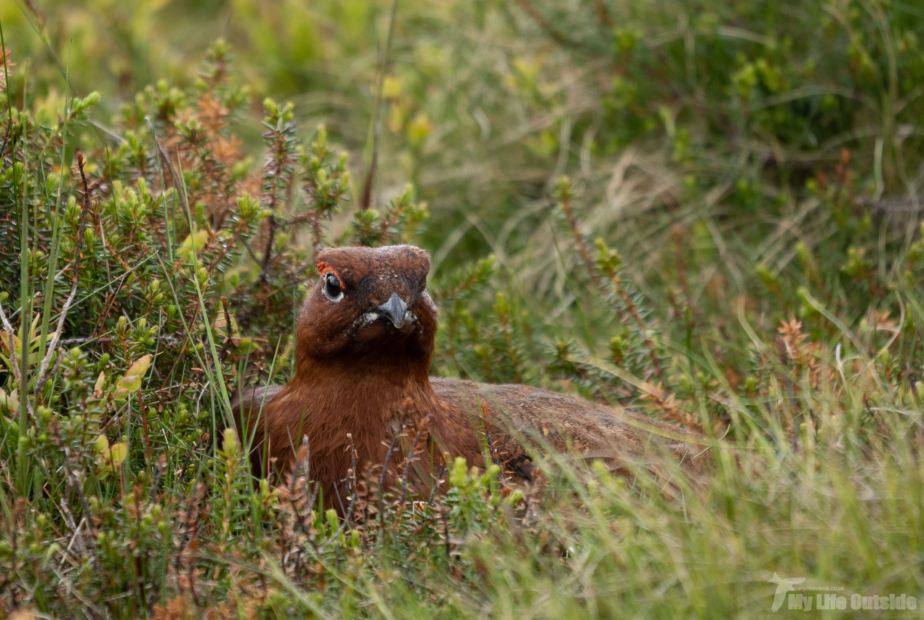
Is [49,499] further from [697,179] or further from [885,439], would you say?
[697,179]

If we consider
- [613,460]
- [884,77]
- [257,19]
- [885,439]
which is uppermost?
[257,19]

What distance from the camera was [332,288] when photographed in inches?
140

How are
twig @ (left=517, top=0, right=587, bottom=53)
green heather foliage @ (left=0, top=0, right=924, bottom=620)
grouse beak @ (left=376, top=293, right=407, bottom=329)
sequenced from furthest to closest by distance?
twig @ (left=517, top=0, right=587, bottom=53)
grouse beak @ (left=376, top=293, right=407, bottom=329)
green heather foliage @ (left=0, top=0, right=924, bottom=620)

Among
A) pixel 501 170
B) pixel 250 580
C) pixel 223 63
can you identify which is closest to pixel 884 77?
pixel 501 170

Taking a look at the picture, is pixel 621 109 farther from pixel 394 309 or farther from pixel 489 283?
pixel 394 309

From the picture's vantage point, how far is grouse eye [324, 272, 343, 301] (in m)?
3.54

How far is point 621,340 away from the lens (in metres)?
4.41

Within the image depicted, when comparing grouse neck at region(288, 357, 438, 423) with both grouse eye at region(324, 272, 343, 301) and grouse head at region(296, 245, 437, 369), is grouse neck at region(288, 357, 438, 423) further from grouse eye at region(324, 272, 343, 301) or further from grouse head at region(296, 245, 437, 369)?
grouse eye at region(324, 272, 343, 301)

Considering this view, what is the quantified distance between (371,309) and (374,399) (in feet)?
1.12

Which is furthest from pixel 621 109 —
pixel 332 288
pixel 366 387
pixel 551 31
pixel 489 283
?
pixel 366 387

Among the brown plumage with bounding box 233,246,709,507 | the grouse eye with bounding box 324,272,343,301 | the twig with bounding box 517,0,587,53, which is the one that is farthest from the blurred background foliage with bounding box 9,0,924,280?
the grouse eye with bounding box 324,272,343,301

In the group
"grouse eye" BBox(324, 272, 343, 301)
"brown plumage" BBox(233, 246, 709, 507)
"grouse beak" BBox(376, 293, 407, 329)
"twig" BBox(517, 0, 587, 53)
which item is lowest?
"brown plumage" BBox(233, 246, 709, 507)

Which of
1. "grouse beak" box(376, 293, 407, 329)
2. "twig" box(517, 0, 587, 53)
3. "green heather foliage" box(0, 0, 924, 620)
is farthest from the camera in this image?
"twig" box(517, 0, 587, 53)

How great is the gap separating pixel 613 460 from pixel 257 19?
6.88 metres
